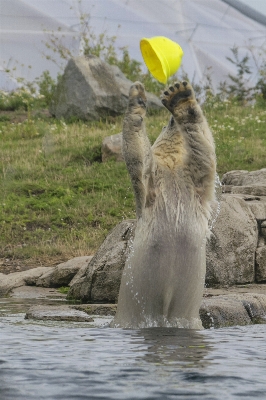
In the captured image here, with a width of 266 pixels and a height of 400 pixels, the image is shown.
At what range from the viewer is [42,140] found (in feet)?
60.6

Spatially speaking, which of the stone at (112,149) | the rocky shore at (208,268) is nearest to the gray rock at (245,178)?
the rocky shore at (208,268)

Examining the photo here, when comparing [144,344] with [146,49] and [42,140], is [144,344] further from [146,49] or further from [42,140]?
[42,140]

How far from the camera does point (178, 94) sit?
5730mm

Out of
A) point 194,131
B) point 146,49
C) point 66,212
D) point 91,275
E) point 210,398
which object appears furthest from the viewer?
point 66,212

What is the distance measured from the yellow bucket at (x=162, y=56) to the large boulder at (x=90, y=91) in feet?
45.1

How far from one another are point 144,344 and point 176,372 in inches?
37.1

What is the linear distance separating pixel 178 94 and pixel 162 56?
77cm

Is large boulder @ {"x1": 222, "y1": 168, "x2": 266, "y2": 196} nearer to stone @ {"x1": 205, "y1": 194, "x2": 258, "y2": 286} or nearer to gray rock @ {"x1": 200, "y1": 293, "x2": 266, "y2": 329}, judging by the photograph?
stone @ {"x1": 205, "y1": 194, "x2": 258, "y2": 286}

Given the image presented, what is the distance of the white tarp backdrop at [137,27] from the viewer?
80.3 ft

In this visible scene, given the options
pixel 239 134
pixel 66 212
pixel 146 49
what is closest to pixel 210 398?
pixel 146 49

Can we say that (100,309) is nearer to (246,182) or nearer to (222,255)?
(222,255)

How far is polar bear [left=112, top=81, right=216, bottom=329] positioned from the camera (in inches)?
229

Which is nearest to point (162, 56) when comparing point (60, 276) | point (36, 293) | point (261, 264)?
point (261, 264)

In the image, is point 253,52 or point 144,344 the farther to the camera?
point 253,52
